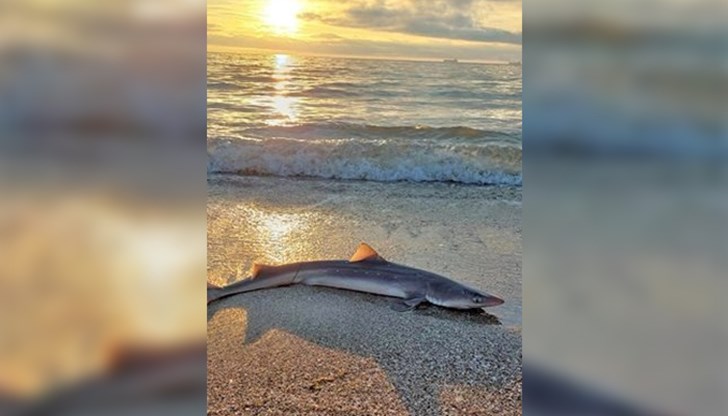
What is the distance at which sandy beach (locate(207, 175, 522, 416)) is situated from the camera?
1.43 m

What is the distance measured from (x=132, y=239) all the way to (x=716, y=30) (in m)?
0.55

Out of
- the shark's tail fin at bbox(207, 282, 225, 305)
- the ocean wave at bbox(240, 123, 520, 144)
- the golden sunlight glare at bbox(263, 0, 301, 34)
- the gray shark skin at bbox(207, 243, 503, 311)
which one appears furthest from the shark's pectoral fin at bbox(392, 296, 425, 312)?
the golden sunlight glare at bbox(263, 0, 301, 34)

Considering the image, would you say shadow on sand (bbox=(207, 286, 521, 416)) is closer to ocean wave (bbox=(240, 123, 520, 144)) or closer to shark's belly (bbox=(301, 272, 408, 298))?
shark's belly (bbox=(301, 272, 408, 298))

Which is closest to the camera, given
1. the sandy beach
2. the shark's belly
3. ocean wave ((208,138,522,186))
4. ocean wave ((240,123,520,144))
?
the sandy beach

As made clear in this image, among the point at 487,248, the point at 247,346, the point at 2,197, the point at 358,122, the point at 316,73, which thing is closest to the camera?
the point at 2,197

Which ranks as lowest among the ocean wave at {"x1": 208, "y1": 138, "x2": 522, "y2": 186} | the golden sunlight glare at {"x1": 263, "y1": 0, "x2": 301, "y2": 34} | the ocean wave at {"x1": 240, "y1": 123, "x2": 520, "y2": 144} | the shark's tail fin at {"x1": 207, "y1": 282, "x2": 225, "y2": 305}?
the shark's tail fin at {"x1": 207, "y1": 282, "x2": 225, "y2": 305}

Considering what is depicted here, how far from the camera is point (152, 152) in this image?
1.58ft

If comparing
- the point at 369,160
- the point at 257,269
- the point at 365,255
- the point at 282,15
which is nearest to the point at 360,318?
the point at 365,255

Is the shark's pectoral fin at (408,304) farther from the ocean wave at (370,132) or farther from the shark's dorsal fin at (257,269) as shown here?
the ocean wave at (370,132)

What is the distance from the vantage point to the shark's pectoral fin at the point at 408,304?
2.08m

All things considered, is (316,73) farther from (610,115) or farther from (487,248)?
(610,115)

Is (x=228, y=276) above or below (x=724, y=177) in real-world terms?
below

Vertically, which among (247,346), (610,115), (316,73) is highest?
(316,73)

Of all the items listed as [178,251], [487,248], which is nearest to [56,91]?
[178,251]
